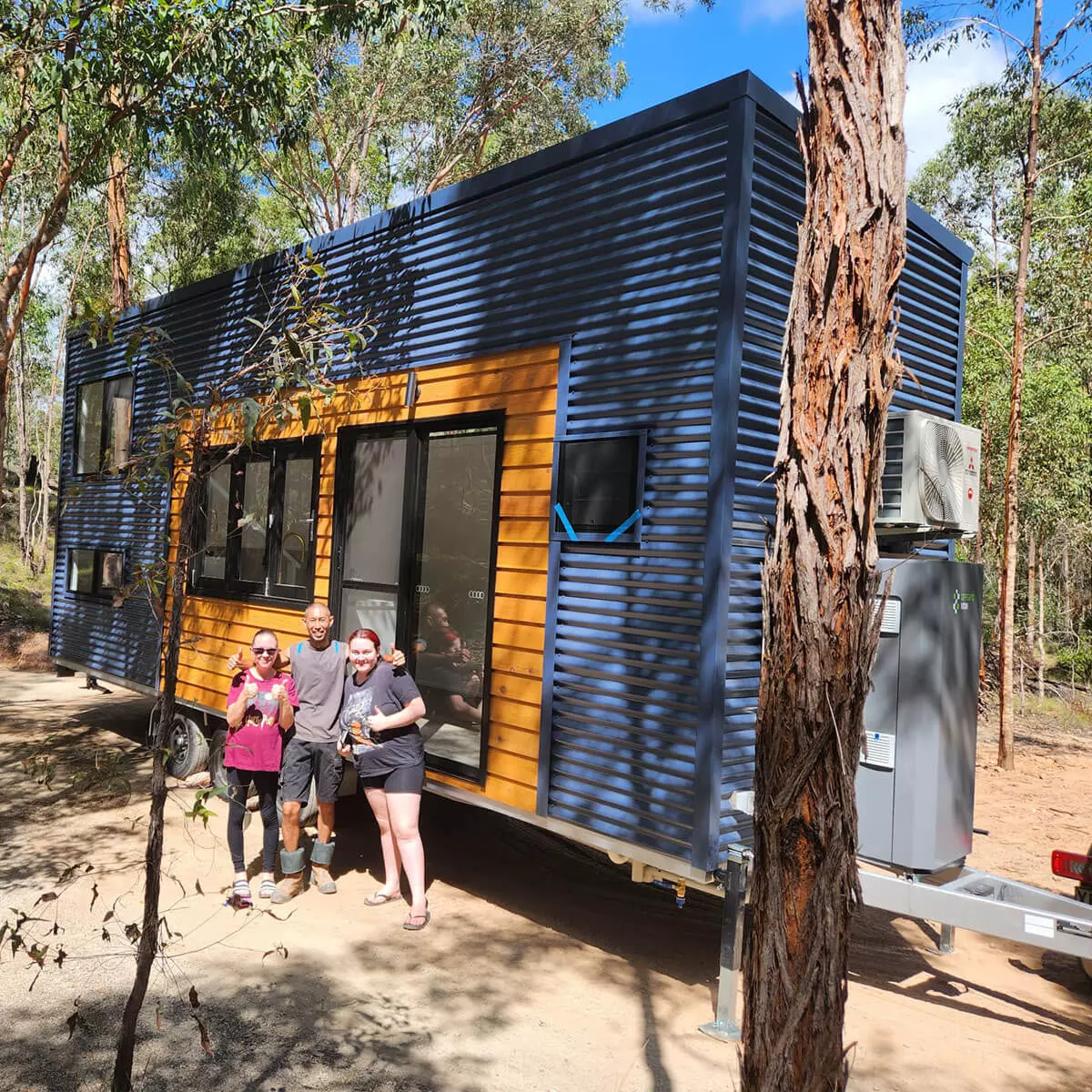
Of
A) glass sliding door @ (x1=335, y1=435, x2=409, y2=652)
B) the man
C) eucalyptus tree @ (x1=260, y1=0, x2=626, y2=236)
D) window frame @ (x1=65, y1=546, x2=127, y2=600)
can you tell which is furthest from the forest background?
the man

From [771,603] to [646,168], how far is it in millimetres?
3237

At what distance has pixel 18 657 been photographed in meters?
16.9

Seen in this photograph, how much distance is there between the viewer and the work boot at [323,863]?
5.86 m

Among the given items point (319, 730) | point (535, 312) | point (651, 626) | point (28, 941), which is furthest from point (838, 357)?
point (28, 941)

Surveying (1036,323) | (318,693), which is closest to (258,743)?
(318,693)

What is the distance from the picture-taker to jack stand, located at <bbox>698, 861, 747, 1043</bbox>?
432 cm

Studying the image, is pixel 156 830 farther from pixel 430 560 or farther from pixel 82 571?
pixel 82 571

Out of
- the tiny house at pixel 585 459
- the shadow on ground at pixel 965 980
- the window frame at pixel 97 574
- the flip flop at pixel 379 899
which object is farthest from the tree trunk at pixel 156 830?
the window frame at pixel 97 574

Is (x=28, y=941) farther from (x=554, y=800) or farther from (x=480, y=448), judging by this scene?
(x=480, y=448)

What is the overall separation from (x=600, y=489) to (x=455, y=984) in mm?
2536

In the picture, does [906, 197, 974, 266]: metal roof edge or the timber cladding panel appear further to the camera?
[906, 197, 974, 266]: metal roof edge

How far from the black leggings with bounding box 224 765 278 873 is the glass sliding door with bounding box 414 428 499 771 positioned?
992mm

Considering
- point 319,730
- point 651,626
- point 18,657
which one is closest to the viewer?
point 651,626

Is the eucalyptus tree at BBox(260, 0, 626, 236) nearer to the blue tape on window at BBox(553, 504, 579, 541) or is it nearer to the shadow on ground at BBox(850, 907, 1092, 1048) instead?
the blue tape on window at BBox(553, 504, 579, 541)
